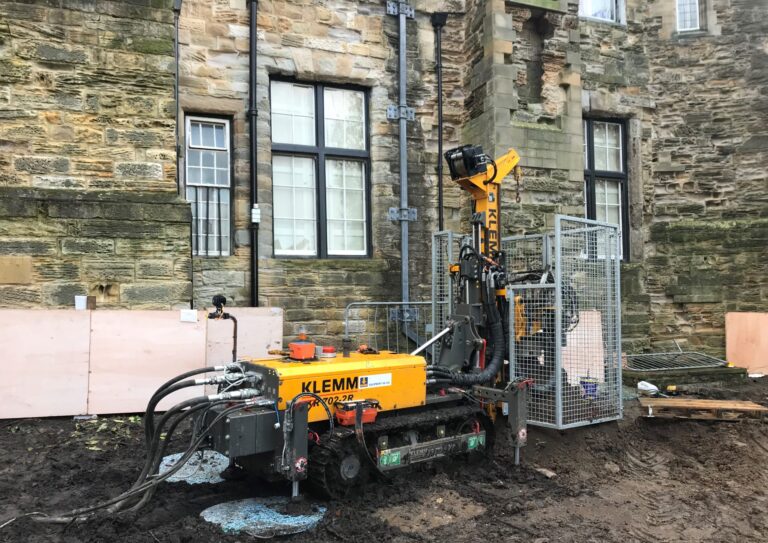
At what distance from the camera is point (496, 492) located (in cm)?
541

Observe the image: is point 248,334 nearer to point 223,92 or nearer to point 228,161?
point 228,161

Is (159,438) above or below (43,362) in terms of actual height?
below

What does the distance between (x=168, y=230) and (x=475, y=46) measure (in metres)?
5.59

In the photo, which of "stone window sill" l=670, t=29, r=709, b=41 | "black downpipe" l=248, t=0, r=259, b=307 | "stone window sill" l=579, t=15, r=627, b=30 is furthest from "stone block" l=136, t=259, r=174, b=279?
"stone window sill" l=670, t=29, r=709, b=41

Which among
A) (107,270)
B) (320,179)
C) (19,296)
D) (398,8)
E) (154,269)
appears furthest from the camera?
(398,8)

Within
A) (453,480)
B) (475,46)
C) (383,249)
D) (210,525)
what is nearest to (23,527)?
(210,525)

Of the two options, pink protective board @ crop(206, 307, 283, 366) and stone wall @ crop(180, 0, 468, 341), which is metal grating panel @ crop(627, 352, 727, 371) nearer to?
stone wall @ crop(180, 0, 468, 341)

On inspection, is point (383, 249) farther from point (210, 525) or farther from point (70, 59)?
point (210, 525)

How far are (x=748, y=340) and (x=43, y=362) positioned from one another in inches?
419

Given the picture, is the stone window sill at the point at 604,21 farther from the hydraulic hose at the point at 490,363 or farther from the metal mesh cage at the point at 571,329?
the hydraulic hose at the point at 490,363

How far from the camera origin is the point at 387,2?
9594mm

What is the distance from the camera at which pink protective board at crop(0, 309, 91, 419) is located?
6590 mm

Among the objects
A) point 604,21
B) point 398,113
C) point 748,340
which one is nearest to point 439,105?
point 398,113

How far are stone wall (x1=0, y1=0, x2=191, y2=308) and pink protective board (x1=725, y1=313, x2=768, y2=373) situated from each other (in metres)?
9.08
